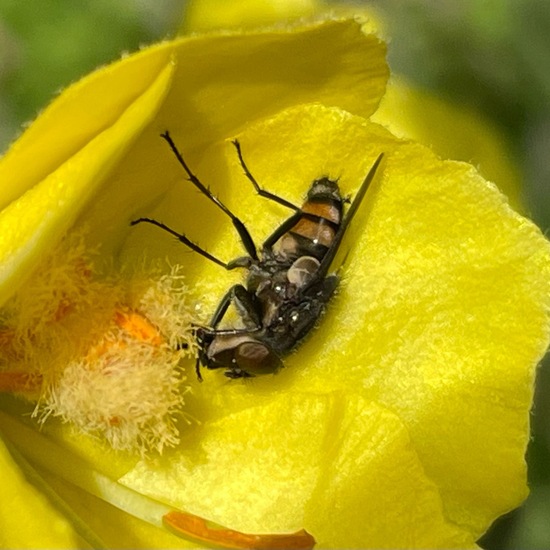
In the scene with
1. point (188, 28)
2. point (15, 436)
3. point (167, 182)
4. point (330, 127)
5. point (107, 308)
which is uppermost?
point (188, 28)

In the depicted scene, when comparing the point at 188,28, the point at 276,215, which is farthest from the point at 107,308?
the point at 188,28

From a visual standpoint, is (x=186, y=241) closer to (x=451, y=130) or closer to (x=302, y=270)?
(x=302, y=270)

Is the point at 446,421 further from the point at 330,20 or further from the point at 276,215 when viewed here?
Result: the point at 330,20

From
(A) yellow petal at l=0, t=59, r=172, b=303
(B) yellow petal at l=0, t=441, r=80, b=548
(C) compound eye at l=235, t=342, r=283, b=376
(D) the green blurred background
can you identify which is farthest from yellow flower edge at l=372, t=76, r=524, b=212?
(B) yellow petal at l=0, t=441, r=80, b=548

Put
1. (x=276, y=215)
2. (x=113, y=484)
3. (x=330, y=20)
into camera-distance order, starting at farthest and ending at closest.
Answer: (x=276, y=215) → (x=113, y=484) → (x=330, y=20)

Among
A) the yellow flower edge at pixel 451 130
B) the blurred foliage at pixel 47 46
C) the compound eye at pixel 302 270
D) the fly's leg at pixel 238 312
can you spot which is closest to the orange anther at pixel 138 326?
the fly's leg at pixel 238 312

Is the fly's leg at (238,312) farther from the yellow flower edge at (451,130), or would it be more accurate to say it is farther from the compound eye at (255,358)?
the yellow flower edge at (451,130)

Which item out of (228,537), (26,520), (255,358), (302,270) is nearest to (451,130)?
(302,270)
